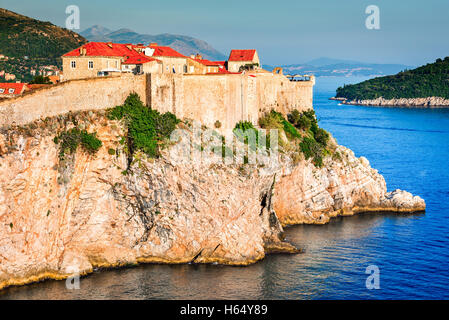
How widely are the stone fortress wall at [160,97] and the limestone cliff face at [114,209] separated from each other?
983mm

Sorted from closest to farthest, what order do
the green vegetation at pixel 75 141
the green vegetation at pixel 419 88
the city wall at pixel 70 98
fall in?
the city wall at pixel 70 98 < the green vegetation at pixel 75 141 < the green vegetation at pixel 419 88

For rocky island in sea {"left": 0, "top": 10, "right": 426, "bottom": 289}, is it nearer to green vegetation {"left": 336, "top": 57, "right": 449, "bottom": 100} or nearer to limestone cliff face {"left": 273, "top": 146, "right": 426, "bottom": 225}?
limestone cliff face {"left": 273, "top": 146, "right": 426, "bottom": 225}

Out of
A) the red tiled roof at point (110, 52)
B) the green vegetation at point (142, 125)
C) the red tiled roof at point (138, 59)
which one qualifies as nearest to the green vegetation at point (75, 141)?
the green vegetation at point (142, 125)

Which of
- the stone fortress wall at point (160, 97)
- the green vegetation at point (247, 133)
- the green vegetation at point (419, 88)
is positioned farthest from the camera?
the green vegetation at point (419, 88)

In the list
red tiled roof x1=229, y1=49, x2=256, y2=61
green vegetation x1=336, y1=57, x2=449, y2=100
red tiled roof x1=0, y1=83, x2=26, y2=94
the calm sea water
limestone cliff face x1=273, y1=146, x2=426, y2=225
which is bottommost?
the calm sea water

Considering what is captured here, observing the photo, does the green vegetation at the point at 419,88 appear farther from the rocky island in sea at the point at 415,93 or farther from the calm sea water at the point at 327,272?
the calm sea water at the point at 327,272

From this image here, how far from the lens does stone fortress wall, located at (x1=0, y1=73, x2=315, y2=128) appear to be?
39.2 meters

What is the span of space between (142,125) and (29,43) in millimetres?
75056

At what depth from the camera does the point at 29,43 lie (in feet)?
357

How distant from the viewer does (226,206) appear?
44000 millimetres

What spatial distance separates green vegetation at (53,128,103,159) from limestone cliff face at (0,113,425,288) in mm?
477

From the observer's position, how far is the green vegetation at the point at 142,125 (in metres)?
42.7

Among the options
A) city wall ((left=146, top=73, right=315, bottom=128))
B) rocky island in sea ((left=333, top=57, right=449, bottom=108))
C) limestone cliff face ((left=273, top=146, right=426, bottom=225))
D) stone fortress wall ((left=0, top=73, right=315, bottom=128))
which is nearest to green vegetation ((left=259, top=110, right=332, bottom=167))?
limestone cliff face ((left=273, top=146, right=426, bottom=225))
